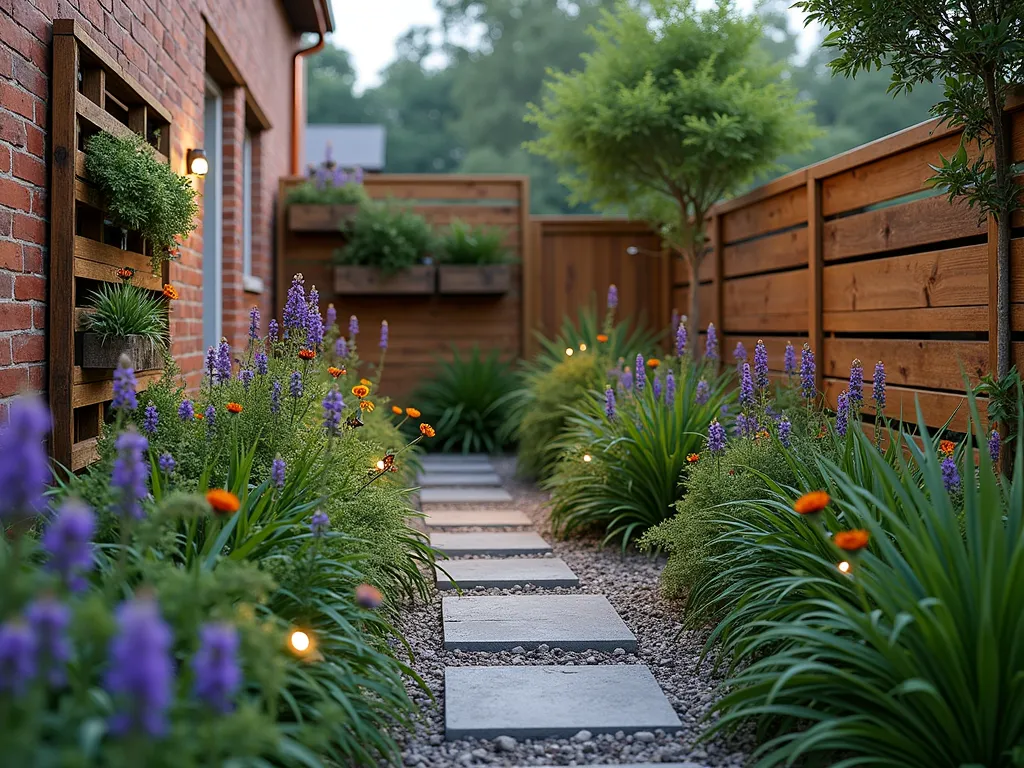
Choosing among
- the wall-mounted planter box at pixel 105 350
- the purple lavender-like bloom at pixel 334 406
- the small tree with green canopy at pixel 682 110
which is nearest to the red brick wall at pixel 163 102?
the wall-mounted planter box at pixel 105 350

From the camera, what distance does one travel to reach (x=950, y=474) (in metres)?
2.72

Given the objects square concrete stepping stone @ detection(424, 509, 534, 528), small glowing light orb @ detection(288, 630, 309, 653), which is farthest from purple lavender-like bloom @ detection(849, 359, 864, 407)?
square concrete stepping stone @ detection(424, 509, 534, 528)

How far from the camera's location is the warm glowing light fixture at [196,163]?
14.9 feet

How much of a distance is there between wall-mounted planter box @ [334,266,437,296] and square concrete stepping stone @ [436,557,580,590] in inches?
156

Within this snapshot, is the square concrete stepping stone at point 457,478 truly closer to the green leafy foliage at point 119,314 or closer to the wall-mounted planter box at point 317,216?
the wall-mounted planter box at point 317,216

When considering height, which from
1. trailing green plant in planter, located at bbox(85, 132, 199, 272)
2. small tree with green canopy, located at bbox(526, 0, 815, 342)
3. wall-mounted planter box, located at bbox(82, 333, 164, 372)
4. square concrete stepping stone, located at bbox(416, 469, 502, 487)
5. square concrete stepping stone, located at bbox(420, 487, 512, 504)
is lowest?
square concrete stepping stone, located at bbox(420, 487, 512, 504)

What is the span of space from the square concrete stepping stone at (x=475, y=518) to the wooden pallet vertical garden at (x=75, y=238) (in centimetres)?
194

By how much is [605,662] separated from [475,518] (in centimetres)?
221

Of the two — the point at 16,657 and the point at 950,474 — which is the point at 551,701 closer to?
the point at 950,474

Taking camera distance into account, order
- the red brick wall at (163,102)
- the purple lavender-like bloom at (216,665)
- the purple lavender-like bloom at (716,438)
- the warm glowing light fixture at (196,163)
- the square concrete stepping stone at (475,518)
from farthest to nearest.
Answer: the square concrete stepping stone at (475,518)
the warm glowing light fixture at (196,163)
the purple lavender-like bloom at (716,438)
the red brick wall at (163,102)
the purple lavender-like bloom at (216,665)

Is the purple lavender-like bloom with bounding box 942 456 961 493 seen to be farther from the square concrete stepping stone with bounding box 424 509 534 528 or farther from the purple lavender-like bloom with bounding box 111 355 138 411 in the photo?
the square concrete stepping stone with bounding box 424 509 534 528

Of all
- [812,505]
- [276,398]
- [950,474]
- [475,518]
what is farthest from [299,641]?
[475,518]

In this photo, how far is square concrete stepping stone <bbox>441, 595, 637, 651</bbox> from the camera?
298 centimetres

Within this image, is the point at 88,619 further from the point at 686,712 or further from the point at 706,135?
the point at 706,135
